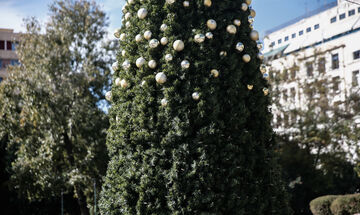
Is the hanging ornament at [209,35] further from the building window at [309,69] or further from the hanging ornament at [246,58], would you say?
the building window at [309,69]

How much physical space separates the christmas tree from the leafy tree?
8694mm

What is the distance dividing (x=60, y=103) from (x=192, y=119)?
31.0ft

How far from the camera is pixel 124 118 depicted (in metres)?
3.54

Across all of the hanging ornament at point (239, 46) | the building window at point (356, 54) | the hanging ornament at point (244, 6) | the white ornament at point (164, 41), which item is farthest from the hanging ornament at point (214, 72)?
the building window at point (356, 54)

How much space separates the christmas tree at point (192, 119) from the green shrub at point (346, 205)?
10005 millimetres

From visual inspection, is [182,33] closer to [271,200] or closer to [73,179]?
[271,200]

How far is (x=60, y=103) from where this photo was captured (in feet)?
39.2

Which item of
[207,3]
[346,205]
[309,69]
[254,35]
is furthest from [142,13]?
[309,69]

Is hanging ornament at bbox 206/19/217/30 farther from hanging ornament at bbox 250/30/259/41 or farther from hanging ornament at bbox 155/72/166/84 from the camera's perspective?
hanging ornament at bbox 155/72/166/84

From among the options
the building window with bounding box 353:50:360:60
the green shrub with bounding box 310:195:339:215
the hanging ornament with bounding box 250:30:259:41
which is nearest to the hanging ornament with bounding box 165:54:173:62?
the hanging ornament with bounding box 250:30:259:41

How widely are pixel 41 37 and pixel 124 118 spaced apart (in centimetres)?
1026

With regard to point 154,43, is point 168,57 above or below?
below

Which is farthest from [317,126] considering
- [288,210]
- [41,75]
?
[288,210]

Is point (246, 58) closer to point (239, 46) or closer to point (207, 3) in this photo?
point (239, 46)
